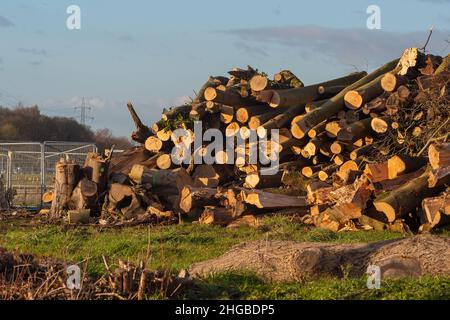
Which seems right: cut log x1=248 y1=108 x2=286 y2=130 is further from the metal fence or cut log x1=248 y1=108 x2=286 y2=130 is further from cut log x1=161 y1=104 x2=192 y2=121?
the metal fence

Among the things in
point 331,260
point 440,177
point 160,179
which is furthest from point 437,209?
point 160,179

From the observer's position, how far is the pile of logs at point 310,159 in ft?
42.8

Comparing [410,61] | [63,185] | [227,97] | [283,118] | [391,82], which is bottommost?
[63,185]

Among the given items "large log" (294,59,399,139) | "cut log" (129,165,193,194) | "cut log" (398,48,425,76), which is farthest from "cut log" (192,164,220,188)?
"cut log" (398,48,425,76)

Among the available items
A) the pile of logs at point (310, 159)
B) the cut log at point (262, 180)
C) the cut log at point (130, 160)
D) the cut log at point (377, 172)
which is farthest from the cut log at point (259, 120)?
the cut log at point (377, 172)

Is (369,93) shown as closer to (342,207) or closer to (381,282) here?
(342,207)

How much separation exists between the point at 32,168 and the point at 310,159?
10.1m

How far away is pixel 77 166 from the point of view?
53.4ft

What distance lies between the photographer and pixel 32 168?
22.8 meters

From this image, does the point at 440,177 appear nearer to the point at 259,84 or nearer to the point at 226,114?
the point at 259,84

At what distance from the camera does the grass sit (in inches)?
281

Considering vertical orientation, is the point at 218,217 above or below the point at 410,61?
below

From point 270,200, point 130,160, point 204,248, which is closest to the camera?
point 204,248

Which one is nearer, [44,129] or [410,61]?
[410,61]
